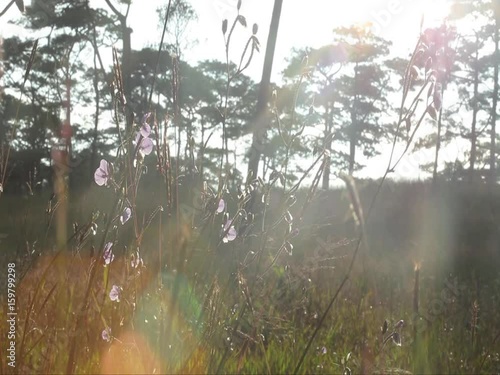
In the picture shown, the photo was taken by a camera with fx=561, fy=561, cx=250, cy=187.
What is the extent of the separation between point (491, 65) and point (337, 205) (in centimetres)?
1671

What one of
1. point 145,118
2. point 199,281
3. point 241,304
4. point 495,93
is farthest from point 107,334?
point 495,93

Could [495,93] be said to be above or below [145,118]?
above

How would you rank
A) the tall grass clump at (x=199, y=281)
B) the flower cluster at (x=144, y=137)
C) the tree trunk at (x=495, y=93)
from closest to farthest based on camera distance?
the tall grass clump at (x=199, y=281) → the flower cluster at (x=144, y=137) → the tree trunk at (x=495, y=93)

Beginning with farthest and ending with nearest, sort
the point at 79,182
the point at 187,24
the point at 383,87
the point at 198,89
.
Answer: the point at 383,87 < the point at 198,89 < the point at 187,24 < the point at 79,182

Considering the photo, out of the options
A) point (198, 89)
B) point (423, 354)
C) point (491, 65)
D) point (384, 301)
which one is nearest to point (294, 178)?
point (198, 89)

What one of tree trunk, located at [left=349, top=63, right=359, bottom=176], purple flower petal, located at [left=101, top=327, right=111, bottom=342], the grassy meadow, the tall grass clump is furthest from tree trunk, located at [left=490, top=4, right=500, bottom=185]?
purple flower petal, located at [left=101, top=327, right=111, bottom=342]

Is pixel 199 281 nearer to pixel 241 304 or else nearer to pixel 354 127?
pixel 241 304

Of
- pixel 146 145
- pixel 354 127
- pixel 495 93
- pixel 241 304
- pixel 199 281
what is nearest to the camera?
pixel 146 145

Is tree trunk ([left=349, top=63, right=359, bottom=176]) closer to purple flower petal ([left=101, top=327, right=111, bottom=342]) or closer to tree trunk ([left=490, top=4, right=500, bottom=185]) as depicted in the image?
tree trunk ([left=490, top=4, right=500, bottom=185])

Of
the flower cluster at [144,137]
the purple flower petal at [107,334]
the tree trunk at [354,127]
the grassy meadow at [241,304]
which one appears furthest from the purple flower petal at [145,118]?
the tree trunk at [354,127]

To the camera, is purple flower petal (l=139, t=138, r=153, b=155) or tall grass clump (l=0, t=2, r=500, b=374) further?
purple flower petal (l=139, t=138, r=153, b=155)

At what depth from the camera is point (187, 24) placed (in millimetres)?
24094

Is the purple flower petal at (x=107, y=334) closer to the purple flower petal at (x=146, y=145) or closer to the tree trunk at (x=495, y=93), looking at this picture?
the purple flower petal at (x=146, y=145)

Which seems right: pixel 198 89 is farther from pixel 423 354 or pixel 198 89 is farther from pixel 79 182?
pixel 423 354
